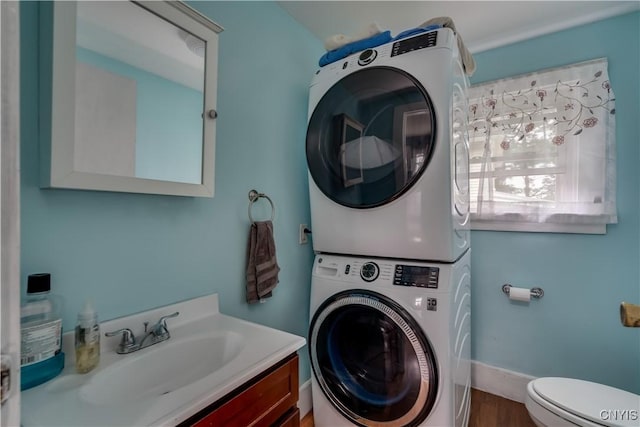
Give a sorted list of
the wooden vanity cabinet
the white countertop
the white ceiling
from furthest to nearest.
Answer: the white ceiling
the wooden vanity cabinet
the white countertop

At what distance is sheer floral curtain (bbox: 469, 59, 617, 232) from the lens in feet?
5.41

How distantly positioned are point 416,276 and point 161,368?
3.25ft

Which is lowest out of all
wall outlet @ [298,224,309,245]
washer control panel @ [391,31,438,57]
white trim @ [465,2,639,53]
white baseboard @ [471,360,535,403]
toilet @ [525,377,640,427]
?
white baseboard @ [471,360,535,403]

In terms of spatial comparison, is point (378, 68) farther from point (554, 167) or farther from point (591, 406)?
point (591, 406)

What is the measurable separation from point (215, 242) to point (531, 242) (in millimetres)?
1915

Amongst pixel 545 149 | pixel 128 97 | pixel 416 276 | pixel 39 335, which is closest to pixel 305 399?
pixel 416 276

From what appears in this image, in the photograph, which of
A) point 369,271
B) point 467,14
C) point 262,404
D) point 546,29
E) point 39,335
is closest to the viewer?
point 39,335

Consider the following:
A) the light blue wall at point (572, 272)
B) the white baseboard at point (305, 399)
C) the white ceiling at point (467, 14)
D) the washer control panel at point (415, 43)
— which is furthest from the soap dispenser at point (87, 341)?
the light blue wall at point (572, 272)

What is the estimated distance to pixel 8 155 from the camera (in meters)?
0.33

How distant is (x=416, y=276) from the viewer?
1234mm

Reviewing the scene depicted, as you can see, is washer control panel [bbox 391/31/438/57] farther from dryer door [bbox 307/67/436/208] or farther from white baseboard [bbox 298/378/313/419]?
white baseboard [bbox 298/378/313/419]

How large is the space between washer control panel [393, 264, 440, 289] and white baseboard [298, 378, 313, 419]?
3.14 feet

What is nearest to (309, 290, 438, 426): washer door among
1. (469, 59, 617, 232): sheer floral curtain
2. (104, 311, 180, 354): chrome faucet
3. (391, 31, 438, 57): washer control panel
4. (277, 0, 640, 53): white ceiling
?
(104, 311, 180, 354): chrome faucet

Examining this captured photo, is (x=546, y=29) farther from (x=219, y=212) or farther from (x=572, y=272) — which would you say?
(x=219, y=212)
